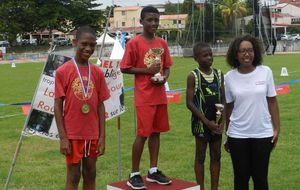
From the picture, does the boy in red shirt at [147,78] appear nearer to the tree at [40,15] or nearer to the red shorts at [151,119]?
the red shorts at [151,119]

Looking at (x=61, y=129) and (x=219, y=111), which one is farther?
(x=219, y=111)

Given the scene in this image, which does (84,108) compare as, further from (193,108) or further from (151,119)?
(193,108)

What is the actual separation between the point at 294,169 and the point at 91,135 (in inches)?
140

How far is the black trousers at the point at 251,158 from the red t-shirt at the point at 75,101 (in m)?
1.31

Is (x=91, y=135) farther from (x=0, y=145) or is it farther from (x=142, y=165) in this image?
(x=0, y=145)

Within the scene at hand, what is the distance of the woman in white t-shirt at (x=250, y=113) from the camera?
14.7ft

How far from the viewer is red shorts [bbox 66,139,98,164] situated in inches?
175

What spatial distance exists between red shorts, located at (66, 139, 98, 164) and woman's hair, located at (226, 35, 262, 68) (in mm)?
1483

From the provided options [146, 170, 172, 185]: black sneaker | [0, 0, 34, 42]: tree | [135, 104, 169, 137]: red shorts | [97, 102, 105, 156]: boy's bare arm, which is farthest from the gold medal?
[0, 0, 34, 42]: tree

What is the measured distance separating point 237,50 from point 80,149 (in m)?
1.72

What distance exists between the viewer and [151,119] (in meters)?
5.10

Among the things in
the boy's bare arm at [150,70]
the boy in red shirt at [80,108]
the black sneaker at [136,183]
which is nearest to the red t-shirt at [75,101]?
the boy in red shirt at [80,108]

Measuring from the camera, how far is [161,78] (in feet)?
16.6

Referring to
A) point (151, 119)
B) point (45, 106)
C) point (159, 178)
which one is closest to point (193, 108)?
point (151, 119)
